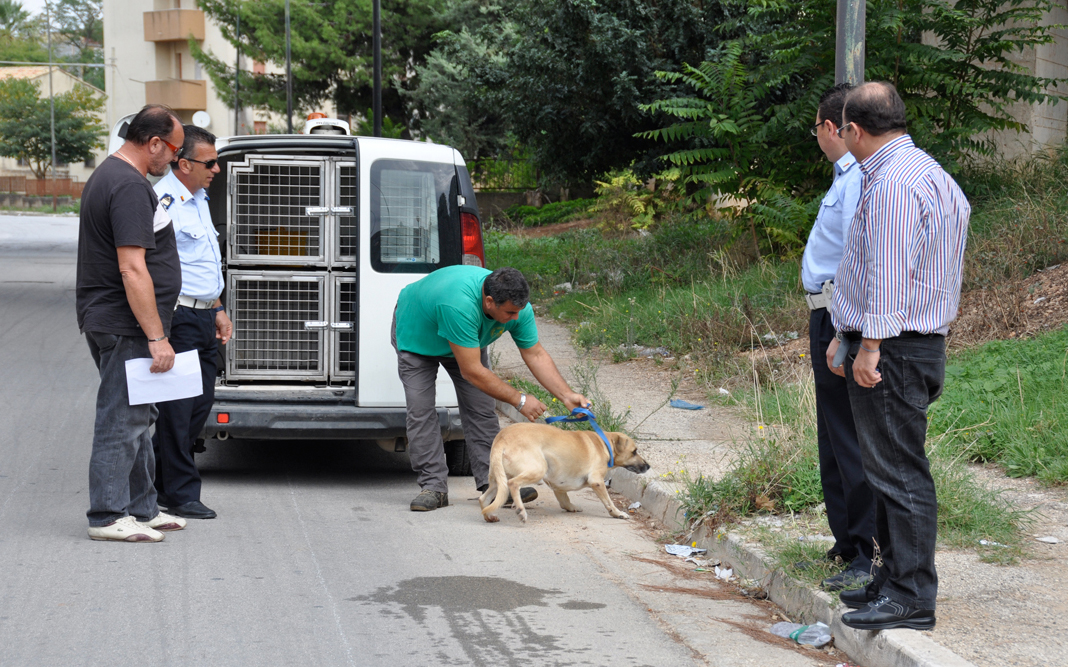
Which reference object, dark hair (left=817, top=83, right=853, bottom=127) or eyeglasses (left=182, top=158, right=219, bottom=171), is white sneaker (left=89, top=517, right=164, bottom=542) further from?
dark hair (left=817, top=83, right=853, bottom=127)

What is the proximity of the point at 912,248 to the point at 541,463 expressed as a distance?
9.10 ft

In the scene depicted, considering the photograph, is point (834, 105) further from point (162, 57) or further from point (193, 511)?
point (162, 57)

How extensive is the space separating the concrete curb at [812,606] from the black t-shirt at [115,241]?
3085 millimetres

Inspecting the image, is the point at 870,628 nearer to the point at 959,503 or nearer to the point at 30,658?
the point at 959,503

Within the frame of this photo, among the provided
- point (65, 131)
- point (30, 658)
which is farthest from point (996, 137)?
point (65, 131)

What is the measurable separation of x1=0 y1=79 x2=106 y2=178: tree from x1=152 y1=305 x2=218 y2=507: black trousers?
199 feet

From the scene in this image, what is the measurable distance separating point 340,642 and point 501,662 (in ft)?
2.20

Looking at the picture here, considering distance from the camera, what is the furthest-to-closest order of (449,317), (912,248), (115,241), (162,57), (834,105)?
(162,57), (449,317), (115,241), (834,105), (912,248)

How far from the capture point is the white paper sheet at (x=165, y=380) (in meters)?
5.33

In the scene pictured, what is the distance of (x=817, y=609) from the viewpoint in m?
4.47

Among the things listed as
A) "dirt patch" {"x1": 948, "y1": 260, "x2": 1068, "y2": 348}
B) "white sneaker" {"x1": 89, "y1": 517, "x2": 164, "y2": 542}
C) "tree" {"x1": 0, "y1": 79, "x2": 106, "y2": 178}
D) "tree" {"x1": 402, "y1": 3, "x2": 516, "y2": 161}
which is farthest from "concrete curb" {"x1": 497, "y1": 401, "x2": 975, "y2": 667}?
"tree" {"x1": 0, "y1": 79, "x2": 106, "y2": 178}

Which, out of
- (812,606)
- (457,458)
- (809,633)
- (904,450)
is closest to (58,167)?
(457,458)

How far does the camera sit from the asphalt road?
4137 mm

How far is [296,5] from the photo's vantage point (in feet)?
131
